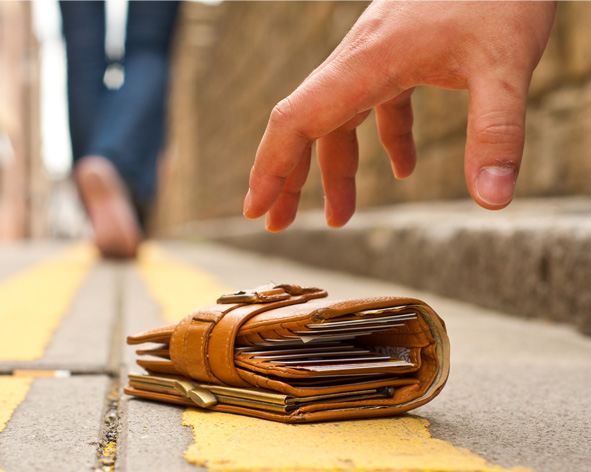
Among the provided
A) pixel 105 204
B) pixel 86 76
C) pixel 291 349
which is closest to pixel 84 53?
pixel 86 76

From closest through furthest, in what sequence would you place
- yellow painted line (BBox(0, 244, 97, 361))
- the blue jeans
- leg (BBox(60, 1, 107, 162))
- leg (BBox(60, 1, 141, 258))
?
yellow painted line (BBox(0, 244, 97, 361)) → leg (BBox(60, 1, 141, 258)) → the blue jeans → leg (BBox(60, 1, 107, 162))

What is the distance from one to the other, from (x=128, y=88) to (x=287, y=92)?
1.28 meters

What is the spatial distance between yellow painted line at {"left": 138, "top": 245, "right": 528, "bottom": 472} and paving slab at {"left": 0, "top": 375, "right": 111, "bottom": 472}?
149mm

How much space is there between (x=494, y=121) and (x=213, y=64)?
10043 millimetres

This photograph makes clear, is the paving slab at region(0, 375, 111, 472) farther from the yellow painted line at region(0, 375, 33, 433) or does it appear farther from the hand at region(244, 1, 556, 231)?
the hand at region(244, 1, 556, 231)

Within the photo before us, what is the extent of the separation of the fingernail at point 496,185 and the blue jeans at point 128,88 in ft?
14.6

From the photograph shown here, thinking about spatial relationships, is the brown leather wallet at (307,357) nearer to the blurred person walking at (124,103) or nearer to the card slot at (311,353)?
the card slot at (311,353)

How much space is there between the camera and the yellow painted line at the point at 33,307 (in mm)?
1790

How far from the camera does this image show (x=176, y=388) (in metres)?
1.20

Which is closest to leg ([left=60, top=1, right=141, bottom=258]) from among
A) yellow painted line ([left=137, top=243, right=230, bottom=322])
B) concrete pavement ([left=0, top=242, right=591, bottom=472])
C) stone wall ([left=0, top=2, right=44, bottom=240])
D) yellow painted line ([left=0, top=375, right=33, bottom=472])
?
yellow painted line ([left=137, top=243, right=230, bottom=322])

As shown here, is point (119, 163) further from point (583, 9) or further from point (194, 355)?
point (194, 355)

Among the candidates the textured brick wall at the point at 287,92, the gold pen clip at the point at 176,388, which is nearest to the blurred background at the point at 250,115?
the textured brick wall at the point at 287,92

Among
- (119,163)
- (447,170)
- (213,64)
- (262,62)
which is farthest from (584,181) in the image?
(213,64)

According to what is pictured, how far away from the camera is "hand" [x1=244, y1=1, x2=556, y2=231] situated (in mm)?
930
